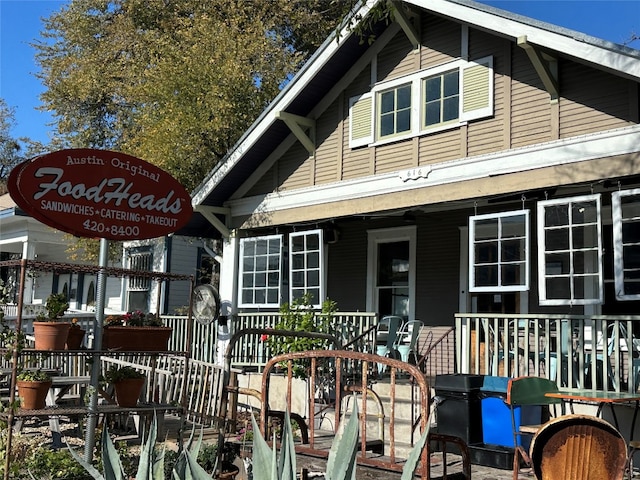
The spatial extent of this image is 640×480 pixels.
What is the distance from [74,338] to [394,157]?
19.7ft

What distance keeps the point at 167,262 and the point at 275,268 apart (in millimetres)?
5746

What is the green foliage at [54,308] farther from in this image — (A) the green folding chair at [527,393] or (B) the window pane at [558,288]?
(B) the window pane at [558,288]

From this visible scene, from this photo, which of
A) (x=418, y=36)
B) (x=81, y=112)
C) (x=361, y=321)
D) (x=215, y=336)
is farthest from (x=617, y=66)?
(x=81, y=112)

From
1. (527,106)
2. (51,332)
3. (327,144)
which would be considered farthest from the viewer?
(327,144)

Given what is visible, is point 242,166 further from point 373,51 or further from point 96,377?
point 96,377

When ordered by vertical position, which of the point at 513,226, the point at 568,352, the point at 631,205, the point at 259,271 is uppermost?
the point at 631,205

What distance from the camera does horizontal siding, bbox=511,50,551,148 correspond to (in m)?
8.56

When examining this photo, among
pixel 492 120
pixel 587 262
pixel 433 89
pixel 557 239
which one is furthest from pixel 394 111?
pixel 587 262

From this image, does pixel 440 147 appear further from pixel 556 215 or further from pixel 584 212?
pixel 584 212

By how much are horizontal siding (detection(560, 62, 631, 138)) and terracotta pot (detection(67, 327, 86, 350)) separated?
237 inches

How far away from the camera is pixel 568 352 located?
7.74 m

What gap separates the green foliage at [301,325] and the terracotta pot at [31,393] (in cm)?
481

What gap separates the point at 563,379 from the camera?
26.5ft

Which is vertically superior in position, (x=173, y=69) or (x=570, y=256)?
(x=173, y=69)
